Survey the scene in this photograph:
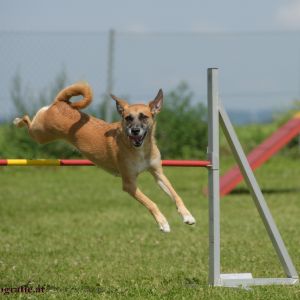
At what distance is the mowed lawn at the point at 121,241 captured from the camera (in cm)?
564

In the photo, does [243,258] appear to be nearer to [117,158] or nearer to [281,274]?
[281,274]

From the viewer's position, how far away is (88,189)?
14.1m

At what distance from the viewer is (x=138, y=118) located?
5.24 m

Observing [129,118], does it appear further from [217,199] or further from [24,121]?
[24,121]

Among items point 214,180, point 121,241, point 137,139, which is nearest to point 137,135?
point 137,139

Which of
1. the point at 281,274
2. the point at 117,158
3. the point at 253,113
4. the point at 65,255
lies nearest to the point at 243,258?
the point at 281,274

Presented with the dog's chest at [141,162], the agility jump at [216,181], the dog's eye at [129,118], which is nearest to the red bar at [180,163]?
the agility jump at [216,181]

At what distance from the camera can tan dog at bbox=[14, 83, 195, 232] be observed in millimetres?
5289

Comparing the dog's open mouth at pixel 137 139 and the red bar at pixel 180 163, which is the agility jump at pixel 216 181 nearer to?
the red bar at pixel 180 163

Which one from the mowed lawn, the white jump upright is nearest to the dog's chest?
the white jump upright

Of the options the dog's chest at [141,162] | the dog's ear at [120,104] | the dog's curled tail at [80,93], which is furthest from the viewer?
the dog's curled tail at [80,93]

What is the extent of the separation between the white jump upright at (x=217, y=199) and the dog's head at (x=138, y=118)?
39cm

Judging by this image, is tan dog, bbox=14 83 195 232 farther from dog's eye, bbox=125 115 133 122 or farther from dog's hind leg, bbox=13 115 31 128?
dog's hind leg, bbox=13 115 31 128

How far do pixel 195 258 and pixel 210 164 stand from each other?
2.26 meters
